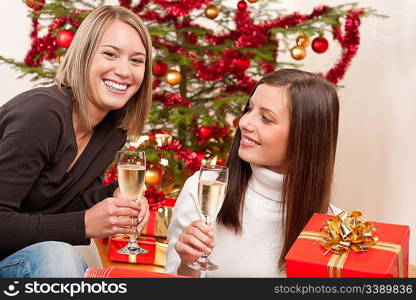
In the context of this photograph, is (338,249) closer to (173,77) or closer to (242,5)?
(173,77)

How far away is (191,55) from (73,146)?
1.72m

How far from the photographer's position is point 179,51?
11.1ft

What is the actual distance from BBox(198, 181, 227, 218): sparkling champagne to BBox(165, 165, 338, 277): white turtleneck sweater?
380 millimetres

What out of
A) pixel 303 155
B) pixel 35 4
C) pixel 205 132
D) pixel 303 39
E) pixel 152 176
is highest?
pixel 35 4

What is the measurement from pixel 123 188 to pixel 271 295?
630 millimetres

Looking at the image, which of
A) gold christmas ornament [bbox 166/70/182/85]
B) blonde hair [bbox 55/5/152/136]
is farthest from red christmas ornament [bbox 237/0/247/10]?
blonde hair [bbox 55/5/152/136]

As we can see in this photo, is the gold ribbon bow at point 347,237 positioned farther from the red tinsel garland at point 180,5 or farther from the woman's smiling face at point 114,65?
the red tinsel garland at point 180,5

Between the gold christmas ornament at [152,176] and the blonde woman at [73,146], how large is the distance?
114 cm

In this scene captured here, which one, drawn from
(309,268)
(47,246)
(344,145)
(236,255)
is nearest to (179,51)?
(344,145)

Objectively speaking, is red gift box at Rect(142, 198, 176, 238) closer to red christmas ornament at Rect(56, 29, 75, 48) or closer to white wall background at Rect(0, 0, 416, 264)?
red christmas ornament at Rect(56, 29, 75, 48)

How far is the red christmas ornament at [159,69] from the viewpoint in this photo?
3307 mm

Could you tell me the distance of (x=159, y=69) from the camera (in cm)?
331

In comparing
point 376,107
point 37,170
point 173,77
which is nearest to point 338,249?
point 37,170

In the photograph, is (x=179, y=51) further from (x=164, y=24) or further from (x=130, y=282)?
(x=130, y=282)
